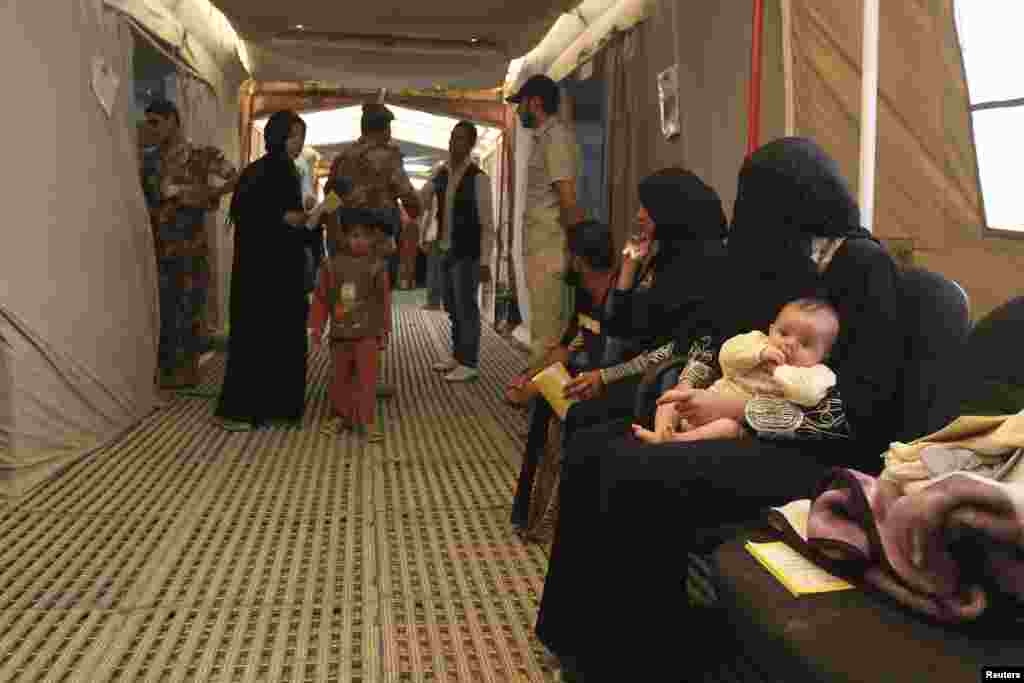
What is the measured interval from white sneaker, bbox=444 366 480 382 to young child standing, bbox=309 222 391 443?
4.74ft

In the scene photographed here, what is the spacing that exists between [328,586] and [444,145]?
10745 mm

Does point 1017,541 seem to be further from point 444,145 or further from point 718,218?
point 444,145

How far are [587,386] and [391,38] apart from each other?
4.02 m

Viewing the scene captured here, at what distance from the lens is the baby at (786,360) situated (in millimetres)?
1695

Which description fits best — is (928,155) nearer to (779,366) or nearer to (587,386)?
(779,366)

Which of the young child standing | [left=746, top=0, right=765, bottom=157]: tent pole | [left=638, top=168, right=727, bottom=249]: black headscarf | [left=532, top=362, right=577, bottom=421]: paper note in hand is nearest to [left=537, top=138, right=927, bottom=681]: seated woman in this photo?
[left=638, top=168, right=727, bottom=249]: black headscarf

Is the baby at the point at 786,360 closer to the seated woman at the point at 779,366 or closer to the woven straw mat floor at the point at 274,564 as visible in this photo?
the seated woman at the point at 779,366

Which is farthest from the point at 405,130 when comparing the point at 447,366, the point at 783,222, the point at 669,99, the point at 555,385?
the point at 783,222

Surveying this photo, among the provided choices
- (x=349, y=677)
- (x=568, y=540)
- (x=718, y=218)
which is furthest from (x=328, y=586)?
(x=718, y=218)

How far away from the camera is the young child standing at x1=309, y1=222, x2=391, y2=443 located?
4.27 meters

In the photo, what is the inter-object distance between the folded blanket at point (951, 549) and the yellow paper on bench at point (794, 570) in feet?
0.13

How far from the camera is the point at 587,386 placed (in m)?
→ 2.61

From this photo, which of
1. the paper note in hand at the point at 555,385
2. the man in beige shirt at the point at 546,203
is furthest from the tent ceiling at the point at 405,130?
the paper note in hand at the point at 555,385

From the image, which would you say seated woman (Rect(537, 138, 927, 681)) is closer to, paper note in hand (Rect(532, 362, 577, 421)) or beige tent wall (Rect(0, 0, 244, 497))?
paper note in hand (Rect(532, 362, 577, 421))
